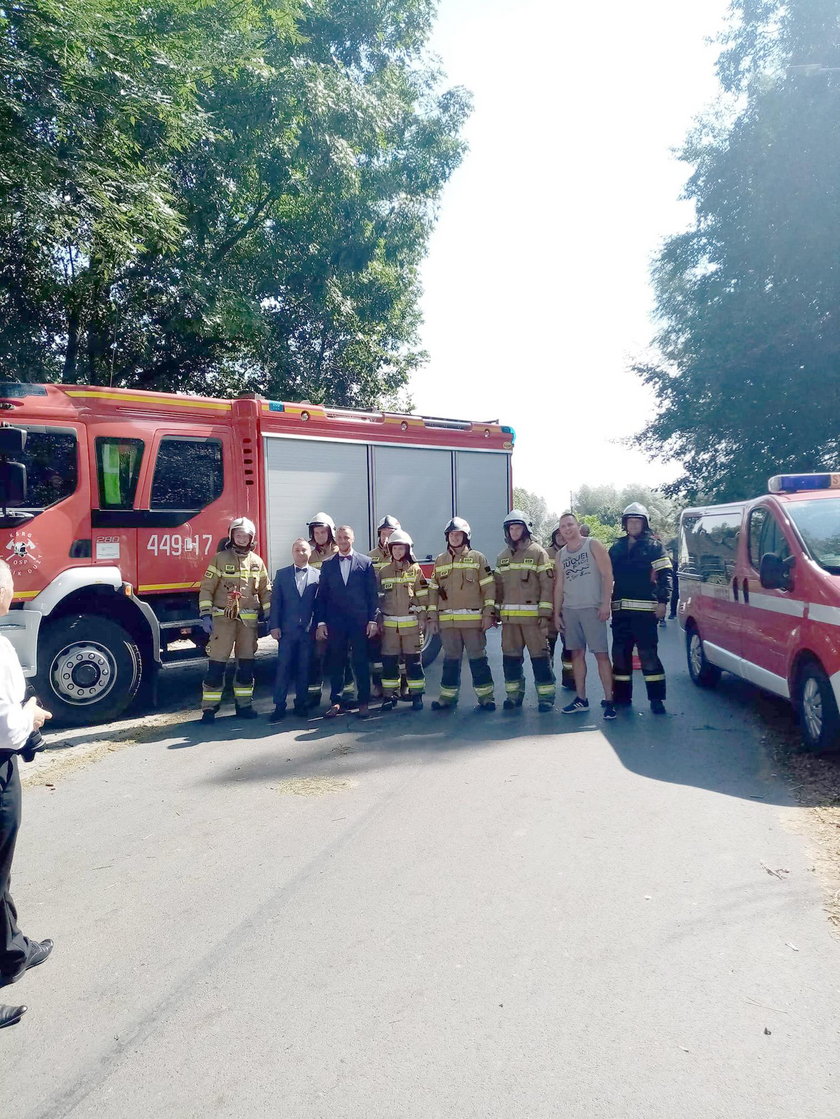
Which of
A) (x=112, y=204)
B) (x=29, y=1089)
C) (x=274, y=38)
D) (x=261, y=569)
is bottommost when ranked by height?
(x=29, y=1089)

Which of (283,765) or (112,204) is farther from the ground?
(112,204)

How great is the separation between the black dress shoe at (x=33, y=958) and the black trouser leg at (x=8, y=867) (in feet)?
0.07

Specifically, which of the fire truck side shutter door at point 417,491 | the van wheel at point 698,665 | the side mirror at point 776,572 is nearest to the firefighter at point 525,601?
the van wheel at point 698,665

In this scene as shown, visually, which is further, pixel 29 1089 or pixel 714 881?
pixel 714 881

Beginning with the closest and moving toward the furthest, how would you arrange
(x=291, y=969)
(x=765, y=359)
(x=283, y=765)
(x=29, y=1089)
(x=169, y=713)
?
(x=29, y=1089), (x=291, y=969), (x=283, y=765), (x=169, y=713), (x=765, y=359)

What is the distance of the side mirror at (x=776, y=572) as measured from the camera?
6527 millimetres

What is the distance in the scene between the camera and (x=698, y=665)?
9.31 m

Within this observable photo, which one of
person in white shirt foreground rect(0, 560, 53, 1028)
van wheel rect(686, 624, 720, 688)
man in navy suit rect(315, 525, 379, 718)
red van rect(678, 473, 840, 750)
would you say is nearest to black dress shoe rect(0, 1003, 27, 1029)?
person in white shirt foreground rect(0, 560, 53, 1028)

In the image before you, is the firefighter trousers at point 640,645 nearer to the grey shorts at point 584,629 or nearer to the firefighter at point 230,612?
the grey shorts at point 584,629

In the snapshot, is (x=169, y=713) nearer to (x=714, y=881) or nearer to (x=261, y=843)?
(x=261, y=843)

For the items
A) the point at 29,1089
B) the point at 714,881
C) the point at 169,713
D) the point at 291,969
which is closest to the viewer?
the point at 29,1089

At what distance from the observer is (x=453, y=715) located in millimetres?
8164

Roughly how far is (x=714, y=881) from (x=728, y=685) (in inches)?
221

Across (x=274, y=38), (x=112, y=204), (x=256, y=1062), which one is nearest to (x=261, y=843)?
(x=256, y=1062)
